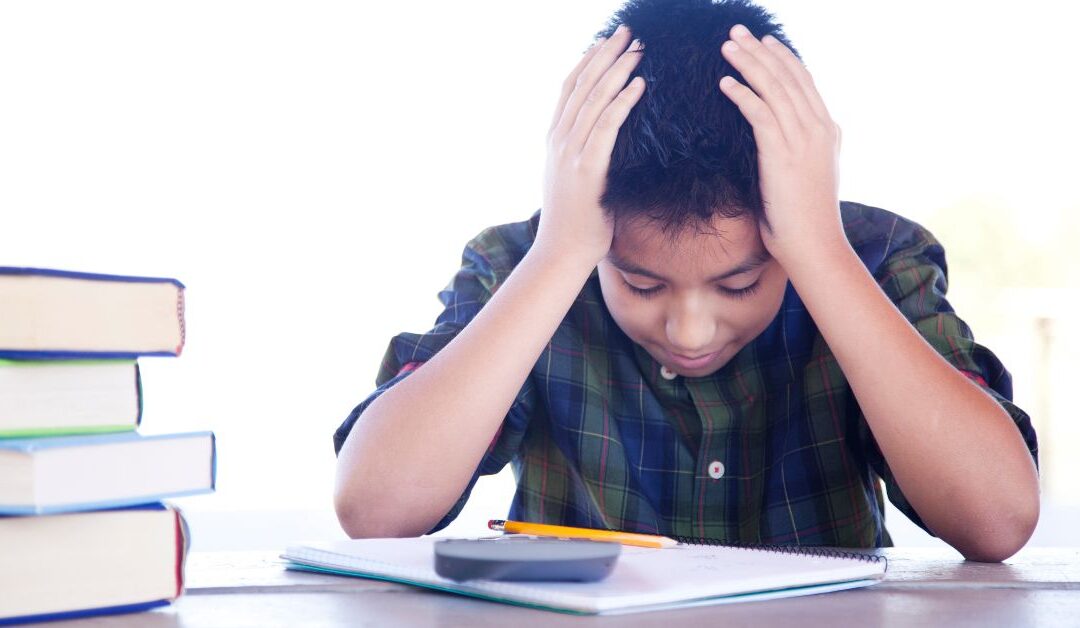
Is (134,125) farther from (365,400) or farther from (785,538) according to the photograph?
(785,538)

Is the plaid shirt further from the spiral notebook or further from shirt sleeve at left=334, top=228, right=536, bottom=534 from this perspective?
the spiral notebook

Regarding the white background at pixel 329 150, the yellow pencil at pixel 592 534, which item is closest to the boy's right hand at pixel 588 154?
the yellow pencil at pixel 592 534

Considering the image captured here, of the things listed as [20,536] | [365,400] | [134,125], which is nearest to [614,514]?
[365,400]

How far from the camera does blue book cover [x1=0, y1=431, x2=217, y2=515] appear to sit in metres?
0.50

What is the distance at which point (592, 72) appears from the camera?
3.38ft

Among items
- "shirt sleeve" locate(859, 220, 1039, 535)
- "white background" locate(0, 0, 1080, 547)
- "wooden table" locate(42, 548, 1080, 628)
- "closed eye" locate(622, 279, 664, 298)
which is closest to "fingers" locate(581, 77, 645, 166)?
"closed eye" locate(622, 279, 664, 298)

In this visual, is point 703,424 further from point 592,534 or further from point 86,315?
point 86,315

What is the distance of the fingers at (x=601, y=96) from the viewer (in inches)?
39.3

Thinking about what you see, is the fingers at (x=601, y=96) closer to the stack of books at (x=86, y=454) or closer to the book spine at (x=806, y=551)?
the book spine at (x=806, y=551)

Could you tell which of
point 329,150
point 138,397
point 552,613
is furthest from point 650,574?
point 329,150

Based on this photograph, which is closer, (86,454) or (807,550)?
(86,454)

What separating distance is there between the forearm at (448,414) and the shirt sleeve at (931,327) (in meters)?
0.34

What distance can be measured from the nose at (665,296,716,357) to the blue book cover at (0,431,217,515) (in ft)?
1.66

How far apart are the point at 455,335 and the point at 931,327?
477 mm
